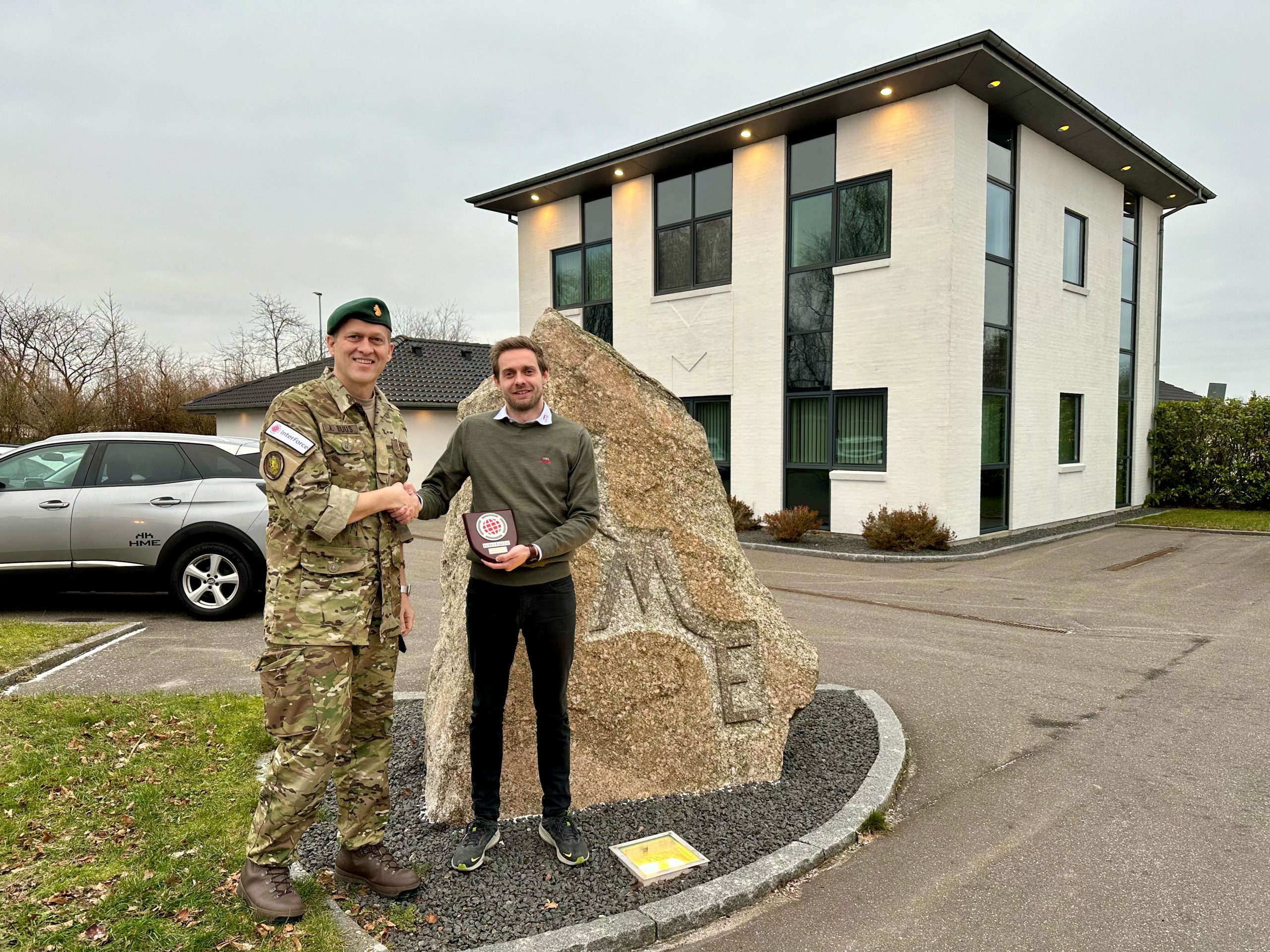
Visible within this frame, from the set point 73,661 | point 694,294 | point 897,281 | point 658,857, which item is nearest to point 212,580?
point 73,661

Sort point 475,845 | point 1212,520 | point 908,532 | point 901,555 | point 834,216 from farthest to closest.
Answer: point 1212,520 → point 834,216 → point 908,532 → point 901,555 → point 475,845

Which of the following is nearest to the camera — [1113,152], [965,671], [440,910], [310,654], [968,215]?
[310,654]

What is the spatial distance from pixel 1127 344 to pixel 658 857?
2008 cm

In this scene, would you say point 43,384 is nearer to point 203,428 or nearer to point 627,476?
point 203,428

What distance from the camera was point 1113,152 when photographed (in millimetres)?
16047

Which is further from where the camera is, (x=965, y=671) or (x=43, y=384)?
(x=43, y=384)

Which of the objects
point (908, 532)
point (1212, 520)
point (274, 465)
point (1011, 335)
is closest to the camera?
point (274, 465)

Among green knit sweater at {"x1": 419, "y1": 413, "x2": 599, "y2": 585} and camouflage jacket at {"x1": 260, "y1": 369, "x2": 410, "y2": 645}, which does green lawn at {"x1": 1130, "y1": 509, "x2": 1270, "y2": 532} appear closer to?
green knit sweater at {"x1": 419, "y1": 413, "x2": 599, "y2": 585}

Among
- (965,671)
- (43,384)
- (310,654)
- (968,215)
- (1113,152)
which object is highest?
(1113,152)

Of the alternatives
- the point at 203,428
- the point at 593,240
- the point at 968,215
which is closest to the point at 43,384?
the point at 203,428

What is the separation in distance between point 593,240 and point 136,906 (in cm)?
1749

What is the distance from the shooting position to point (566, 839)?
3.39m

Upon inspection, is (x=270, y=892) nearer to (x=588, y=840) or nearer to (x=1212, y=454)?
(x=588, y=840)

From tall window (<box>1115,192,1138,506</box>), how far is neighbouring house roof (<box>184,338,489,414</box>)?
52.9 ft
